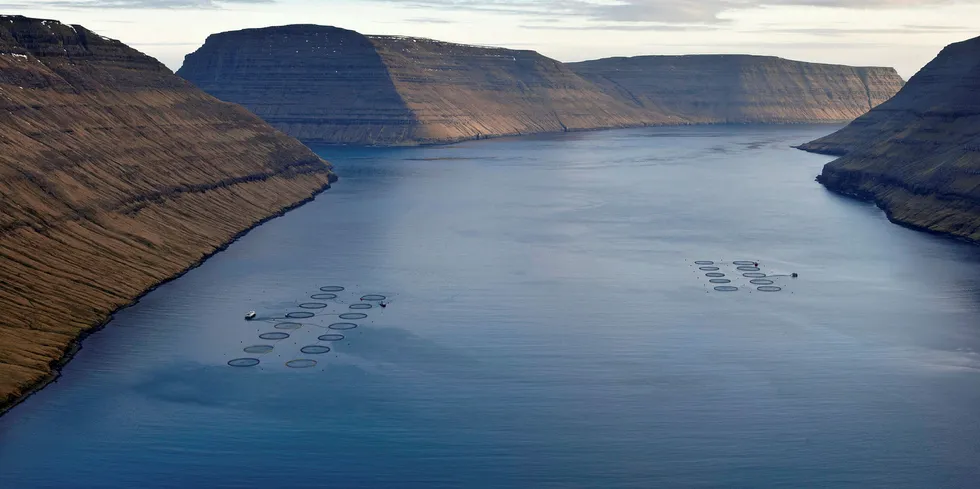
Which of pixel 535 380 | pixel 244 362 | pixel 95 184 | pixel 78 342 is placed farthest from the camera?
pixel 95 184

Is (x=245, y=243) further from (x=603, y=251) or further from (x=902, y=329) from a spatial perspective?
(x=902, y=329)

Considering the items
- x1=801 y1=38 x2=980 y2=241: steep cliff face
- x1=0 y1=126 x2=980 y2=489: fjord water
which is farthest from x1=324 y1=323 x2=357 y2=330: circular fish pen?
x1=801 y1=38 x2=980 y2=241: steep cliff face

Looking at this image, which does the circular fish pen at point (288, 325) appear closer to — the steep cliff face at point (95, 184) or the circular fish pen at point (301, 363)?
the circular fish pen at point (301, 363)

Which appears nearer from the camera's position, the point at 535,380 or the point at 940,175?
the point at 535,380

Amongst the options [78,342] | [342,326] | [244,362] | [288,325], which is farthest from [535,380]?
[78,342]

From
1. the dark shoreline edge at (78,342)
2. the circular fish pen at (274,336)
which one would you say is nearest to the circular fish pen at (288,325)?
the circular fish pen at (274,336)

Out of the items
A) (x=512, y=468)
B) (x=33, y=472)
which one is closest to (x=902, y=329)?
(x=512, y=468)

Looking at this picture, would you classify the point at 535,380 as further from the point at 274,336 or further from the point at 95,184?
the point at 95,184
